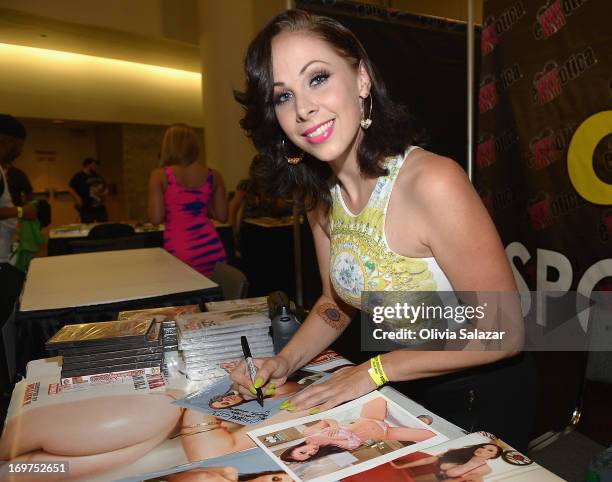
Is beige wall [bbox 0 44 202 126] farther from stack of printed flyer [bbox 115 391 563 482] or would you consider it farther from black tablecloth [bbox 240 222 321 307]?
stack of printed flyer [bbox 115 391 563 482]

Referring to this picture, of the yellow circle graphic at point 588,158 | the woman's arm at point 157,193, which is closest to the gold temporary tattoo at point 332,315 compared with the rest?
the yellow circle graphic at point 588,158

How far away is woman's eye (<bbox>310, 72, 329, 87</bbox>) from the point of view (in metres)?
1.23

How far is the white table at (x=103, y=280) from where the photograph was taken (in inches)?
83.5

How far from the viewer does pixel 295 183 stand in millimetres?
1603

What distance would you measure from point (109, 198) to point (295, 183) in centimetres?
972

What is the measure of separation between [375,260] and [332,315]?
286mm

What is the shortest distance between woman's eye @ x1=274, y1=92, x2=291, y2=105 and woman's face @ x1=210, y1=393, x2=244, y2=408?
0.73 m

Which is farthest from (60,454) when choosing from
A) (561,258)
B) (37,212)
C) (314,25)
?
(37,212)

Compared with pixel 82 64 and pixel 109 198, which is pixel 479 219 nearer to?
pixel 82 64

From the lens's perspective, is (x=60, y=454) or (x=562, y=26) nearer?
(x=60, y=454)

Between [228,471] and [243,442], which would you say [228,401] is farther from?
[228,471]

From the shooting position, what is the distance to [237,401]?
3.71 feet

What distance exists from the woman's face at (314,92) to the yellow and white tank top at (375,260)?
0.54 feet

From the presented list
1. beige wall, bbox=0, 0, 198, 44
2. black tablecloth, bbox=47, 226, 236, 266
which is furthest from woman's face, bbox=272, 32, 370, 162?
beige wall, bbox=0, 0, 198, 44
